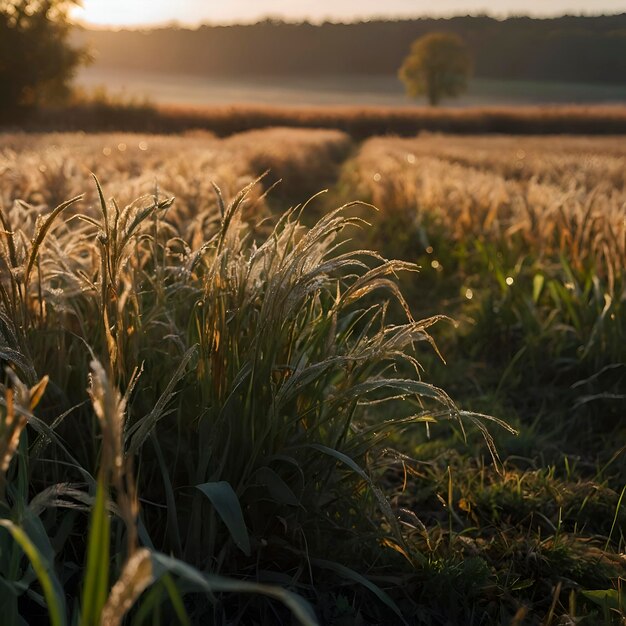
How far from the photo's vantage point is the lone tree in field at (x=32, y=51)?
33281 millimetres

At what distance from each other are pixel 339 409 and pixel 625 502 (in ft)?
4.34

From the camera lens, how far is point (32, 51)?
1321 inches

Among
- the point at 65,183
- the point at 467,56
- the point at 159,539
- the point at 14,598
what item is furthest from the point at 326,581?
the point at 467,56

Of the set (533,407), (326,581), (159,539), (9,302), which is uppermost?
(9,302)

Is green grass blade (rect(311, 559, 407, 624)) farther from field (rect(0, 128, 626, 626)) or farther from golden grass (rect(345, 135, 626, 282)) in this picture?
golden grass (rect(345, 135, 626, 282))

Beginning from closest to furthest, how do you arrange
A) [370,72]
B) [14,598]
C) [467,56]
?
[14,598] < [467,56] < [370,72]

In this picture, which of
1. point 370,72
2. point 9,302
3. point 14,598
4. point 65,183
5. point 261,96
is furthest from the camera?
point 370,72

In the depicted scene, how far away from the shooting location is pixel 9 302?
5.55 ft

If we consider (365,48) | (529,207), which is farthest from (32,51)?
(365,48)

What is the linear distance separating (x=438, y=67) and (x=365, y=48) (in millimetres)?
48155

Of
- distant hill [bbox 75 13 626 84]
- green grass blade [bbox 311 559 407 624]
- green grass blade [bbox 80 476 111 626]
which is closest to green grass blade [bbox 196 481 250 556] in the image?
green grass blade [bbox 311 559 407 624]

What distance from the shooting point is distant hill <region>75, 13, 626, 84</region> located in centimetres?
9988

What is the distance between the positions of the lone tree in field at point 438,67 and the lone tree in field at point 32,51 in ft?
127

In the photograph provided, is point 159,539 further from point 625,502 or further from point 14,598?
point 625,502
